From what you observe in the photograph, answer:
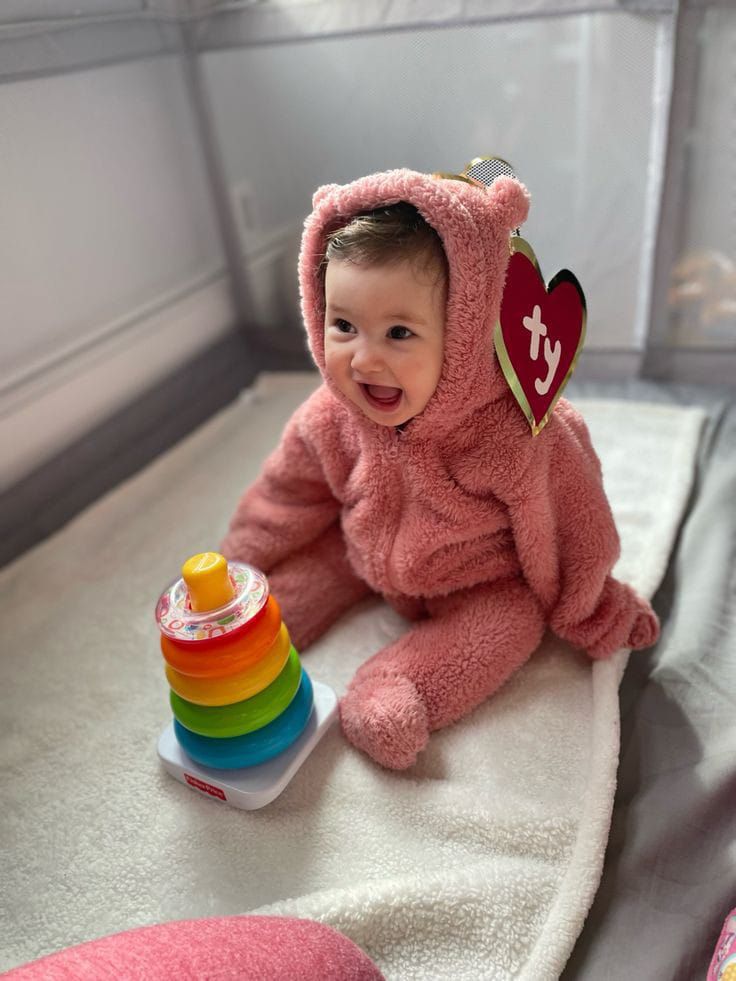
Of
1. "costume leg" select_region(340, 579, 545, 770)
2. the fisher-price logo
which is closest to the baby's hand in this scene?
"costume leg" select_region(340, 579, 545, 770)

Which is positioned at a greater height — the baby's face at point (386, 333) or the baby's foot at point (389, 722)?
the baby's face at point (386, 333)

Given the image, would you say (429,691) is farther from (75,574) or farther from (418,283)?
(75,574)

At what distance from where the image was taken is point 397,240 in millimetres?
682

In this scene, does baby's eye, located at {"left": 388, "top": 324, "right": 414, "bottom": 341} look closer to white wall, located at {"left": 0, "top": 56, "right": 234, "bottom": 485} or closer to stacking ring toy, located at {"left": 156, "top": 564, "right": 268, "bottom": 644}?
stacking ring toy, located at {"left": 156, "top": 564, "right": 268, "bottom": 644}

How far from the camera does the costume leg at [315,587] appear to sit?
98cm

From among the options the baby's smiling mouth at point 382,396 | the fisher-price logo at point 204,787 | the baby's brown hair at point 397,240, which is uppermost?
the baby's brown hair at point 397,240

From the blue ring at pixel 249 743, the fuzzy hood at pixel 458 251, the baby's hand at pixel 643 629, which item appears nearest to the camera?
the fuzzy hood at pixel 458 251

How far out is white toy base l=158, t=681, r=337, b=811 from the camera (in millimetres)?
788

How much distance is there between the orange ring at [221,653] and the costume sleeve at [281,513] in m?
0.25

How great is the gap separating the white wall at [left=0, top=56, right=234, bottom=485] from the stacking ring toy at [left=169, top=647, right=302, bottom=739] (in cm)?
70

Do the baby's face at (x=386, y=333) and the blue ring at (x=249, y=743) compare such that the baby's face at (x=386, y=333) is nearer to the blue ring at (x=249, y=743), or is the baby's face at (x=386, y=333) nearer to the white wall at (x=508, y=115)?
the blue ring at (x=249, y=743)

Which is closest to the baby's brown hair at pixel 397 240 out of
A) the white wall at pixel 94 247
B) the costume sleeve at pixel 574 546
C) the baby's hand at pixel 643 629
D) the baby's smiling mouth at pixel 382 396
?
the baby's smiling mouth at pixel 382 396

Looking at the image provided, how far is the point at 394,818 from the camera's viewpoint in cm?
→ 78

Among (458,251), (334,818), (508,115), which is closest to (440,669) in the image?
(334,818)
